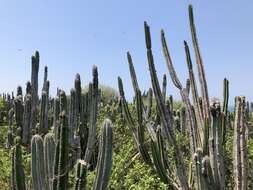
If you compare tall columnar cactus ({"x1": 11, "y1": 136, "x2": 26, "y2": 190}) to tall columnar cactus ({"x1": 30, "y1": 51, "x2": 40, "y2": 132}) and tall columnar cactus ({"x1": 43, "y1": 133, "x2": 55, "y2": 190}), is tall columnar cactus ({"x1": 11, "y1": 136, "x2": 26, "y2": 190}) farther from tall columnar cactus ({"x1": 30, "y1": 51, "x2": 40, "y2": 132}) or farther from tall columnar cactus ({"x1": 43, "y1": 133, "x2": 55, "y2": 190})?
tall columnar cactus ({"x1": 30, "y1": 51, "x2": 40, "y2": 132})

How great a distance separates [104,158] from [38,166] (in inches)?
33.7

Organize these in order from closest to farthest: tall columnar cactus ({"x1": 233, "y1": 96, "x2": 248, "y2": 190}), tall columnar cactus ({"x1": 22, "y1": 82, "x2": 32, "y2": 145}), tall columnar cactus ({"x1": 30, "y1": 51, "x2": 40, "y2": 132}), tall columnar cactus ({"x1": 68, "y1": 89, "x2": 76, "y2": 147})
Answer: tall columnar cactus ({"x1": 233, "y1": 96, "x2": 248, "y2": 190})
tall columnar cactus ({"x1": 68, "y1": 89, "x2": 76, "y2": 147})
tall columnar cactus ({"x1": 22, "y1": 82, "x2": 32, "y2": 145})
tall columnar cactus ({"x1": 30, "y1": 51, "x2": 40, "y2": 132})

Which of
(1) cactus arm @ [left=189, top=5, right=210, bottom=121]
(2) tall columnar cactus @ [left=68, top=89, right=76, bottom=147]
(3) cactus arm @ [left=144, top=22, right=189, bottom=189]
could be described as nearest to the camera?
(1) cactus arm @ [left=189, top=5, right=210, bottom=121]

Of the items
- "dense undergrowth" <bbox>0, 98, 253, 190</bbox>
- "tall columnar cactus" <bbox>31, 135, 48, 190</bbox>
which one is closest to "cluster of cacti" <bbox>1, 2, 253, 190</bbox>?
"tall columnar cactus" <bbox>31, 135, 48, 190</bbox>

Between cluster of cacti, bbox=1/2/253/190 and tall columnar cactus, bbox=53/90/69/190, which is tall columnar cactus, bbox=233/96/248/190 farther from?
tall columnar cactus, bbox=53/90/69/190

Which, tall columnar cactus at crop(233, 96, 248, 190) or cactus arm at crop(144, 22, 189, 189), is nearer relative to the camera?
tall columnar cactus at crop(233, 96, 248, 190)

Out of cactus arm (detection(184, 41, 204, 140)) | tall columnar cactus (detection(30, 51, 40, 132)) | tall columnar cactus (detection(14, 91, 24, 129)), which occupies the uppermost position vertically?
tall columnar cactus (detection(30, 51, 40, 132))

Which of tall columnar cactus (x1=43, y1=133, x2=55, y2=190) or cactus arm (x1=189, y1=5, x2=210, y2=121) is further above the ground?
cactus arm (x1=189, y1=5, x2=210, y2=121)

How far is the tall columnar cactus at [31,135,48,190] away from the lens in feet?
13.6

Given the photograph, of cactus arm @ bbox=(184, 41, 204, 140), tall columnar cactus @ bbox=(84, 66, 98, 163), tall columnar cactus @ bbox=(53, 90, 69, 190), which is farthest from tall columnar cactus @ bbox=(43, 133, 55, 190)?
tall columnar cactus @ bbox=(84, 66, 98, 163)

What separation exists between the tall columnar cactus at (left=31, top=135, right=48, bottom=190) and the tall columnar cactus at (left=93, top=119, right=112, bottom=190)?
0.68 metres

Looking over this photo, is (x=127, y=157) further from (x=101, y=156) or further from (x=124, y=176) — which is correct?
(x=101, y=156)

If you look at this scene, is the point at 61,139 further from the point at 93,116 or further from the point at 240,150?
the point at 93,116

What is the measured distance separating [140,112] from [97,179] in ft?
10.1
